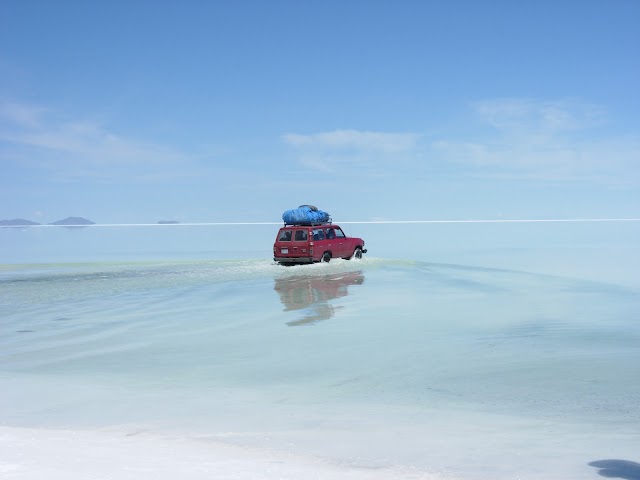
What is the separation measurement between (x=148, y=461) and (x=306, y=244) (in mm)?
24802

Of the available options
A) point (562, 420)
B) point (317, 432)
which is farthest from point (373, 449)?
point (562, 420)

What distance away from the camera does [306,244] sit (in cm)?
3069

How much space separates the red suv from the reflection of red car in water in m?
3.20

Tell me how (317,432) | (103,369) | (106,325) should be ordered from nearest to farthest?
(317,432)
(103,369)
(106,325)

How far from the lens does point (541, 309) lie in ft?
58.1

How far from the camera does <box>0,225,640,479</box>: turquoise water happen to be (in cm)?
720

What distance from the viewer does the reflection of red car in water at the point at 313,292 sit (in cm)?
1717

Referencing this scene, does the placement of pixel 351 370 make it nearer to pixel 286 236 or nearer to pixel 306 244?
pixel 306 244

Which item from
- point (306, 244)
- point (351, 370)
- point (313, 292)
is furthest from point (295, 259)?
point (351, 370)

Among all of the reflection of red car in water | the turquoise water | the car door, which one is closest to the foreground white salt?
the turquoise water

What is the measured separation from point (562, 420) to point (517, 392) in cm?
134

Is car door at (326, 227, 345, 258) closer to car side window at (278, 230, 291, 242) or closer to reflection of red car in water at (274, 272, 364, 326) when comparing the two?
car side window at (278, 230, 291, 242)

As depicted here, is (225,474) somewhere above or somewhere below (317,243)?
below

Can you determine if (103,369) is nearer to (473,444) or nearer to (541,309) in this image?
(473,444)
